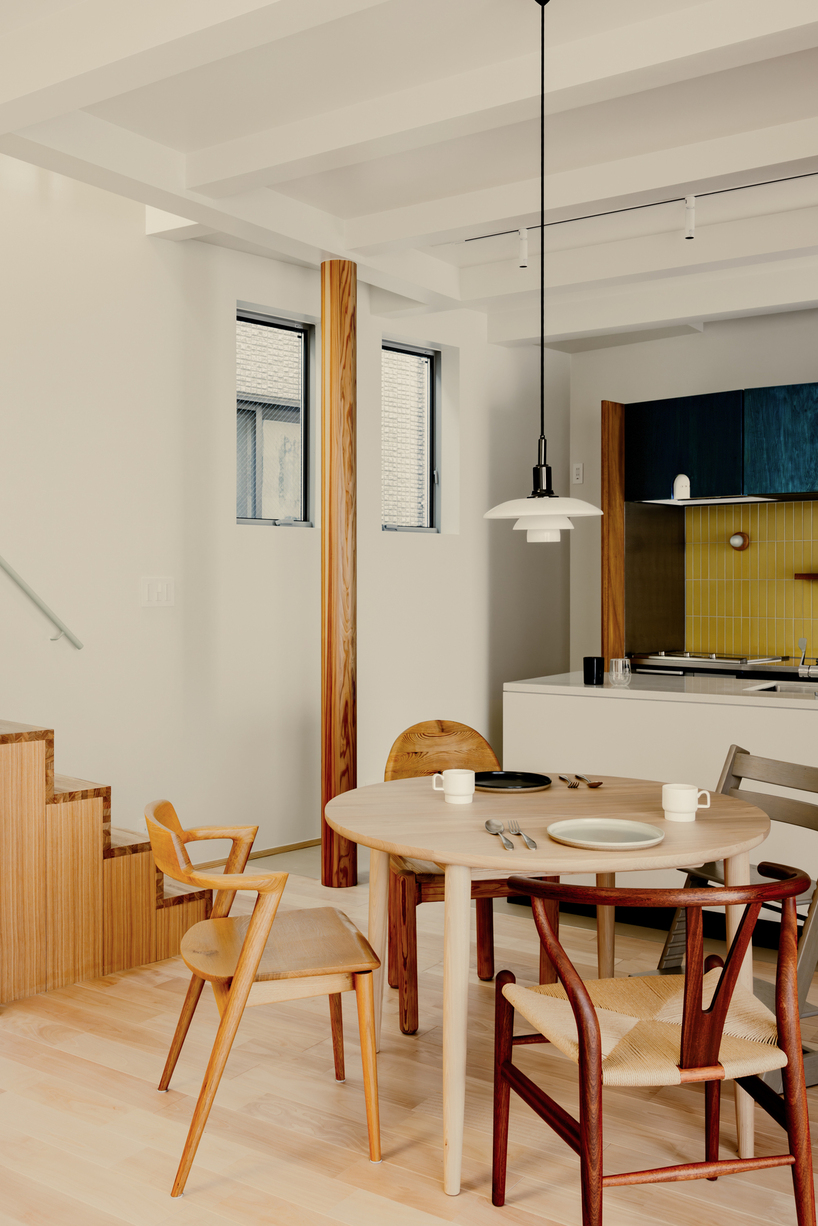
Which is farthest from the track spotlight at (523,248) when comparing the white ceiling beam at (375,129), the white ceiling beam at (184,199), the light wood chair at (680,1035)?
the light wood chair at (680,1035)

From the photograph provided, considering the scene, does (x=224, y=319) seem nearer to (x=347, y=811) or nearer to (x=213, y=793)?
(x=213, y=793)

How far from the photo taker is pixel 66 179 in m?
3.94

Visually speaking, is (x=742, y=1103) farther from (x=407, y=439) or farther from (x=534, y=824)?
(x=407, y=439)

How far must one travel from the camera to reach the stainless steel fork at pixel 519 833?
2.13 meters

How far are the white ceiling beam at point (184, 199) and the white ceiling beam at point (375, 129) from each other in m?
0.12

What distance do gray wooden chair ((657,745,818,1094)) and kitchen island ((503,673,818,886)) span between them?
62 centimetres

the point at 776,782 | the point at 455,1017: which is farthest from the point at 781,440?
the point at 455,1017

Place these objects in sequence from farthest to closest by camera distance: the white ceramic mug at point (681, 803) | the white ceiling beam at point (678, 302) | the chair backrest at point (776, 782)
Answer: the white ceiling beam at point (678, 302), the chair backrest at point (776, 782), the white ceramic mug at point (681, 803)

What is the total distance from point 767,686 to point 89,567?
2.63 metres

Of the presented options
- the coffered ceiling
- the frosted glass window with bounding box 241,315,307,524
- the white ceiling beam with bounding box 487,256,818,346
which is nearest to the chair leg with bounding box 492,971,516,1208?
the coffered ceiling

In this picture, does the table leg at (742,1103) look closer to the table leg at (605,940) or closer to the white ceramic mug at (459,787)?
the white ceramic mug at (459,787)

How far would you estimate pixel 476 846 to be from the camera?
2121 mm

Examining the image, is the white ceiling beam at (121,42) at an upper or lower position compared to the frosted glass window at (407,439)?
upper

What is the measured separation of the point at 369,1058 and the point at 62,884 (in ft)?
4.57
